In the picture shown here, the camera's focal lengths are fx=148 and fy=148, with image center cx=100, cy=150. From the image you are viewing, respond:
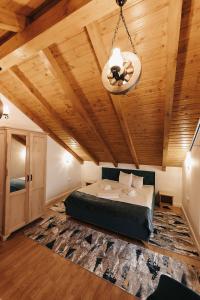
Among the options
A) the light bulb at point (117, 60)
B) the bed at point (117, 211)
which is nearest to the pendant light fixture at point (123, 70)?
the light bulb at point (117, 60)

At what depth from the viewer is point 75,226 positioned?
3.22m

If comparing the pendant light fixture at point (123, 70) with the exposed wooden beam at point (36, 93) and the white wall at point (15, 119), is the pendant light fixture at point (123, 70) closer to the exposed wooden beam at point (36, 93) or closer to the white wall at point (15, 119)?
the exposed wooden beam at point (36, 93)

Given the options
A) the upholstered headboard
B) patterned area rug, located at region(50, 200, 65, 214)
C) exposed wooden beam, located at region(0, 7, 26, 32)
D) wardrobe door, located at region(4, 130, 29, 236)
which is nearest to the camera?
exposed wooden beam, located at region(0, 7, 26, 32)

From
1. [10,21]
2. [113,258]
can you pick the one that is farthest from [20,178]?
[10,21]

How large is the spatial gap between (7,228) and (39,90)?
2.67m

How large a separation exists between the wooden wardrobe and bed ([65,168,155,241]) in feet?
2.70

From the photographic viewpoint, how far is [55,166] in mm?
4684

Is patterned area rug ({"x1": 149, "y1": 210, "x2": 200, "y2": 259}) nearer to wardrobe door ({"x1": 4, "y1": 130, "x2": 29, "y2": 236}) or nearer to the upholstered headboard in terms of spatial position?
the upholstered headboard

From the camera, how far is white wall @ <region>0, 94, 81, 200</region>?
349 cm

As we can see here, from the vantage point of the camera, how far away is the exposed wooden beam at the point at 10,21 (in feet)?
4.52

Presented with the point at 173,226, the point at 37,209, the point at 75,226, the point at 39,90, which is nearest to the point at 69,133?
the point at 39,90

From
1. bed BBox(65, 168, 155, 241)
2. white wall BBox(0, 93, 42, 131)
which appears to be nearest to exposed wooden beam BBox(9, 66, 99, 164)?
white wall BBox(0, 93, 42, 131)

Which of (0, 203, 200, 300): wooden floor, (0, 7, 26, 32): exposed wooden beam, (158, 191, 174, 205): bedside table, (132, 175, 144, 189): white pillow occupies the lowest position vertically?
(0, 203, 200, 300): wooden floor

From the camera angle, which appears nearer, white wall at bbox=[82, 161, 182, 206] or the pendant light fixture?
the pendant light fixture
